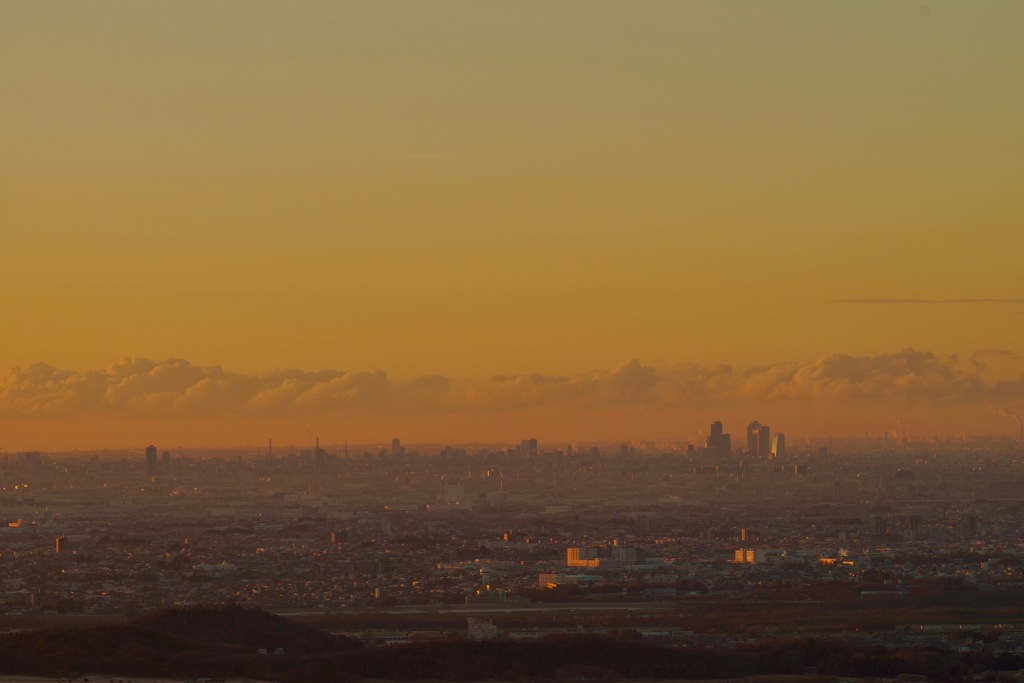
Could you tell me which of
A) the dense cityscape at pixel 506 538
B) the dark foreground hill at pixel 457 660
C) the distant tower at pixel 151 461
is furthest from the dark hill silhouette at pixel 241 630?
the distant tower at pixel 151 461

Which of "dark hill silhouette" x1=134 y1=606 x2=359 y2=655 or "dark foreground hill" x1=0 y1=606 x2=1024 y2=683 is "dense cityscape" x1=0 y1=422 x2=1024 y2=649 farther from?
"dark foreground hill" x1=0 y1=606 x2=1024 y2=683

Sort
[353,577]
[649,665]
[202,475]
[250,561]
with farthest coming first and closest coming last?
[202,475] < [250,561] < [353,577] < [649,665]

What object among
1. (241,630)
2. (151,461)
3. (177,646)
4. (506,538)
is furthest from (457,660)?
A: (151,461)

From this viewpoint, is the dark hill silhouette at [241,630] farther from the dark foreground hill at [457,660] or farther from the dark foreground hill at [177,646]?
the dark foreground hill at [457,660]

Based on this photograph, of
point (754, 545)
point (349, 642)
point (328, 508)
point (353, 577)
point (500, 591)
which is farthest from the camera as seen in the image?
point (328, 508)

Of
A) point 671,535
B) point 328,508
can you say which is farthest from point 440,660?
point 328,508

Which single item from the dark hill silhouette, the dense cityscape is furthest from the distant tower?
the dark hill silhouette

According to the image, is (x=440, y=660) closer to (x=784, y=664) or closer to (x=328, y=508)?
(x=784, y=664)

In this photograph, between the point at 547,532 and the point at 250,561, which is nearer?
the point at 250,561
